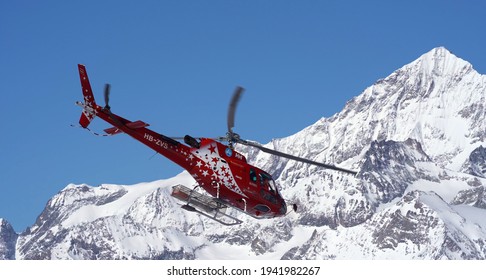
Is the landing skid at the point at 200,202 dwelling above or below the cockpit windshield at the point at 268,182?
below

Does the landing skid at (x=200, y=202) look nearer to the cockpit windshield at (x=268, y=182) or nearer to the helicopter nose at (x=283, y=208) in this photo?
the cockpit windshield at (x=268, y=182)

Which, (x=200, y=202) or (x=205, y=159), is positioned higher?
(x=205, y=159)

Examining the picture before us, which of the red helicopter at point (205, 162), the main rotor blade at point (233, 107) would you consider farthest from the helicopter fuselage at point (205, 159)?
the main rotor blade at point (233, 107)

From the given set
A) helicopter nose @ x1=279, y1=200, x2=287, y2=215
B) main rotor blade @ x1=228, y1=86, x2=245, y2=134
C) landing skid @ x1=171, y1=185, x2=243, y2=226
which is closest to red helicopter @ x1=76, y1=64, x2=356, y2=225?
landing skid @ x1=171, y1=185, x2=243, y2=226

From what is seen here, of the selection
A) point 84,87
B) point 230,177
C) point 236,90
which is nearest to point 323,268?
point 236,90

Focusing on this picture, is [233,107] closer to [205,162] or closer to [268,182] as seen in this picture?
[205,162]

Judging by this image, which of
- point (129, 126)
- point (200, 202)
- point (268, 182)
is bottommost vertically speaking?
point (200, 202)

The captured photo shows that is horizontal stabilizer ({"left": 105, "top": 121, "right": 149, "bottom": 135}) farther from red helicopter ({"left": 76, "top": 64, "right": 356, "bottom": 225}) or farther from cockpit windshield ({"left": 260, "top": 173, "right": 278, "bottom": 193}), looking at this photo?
cockpit windshield ({"left": 260, "top": 173, "right": 278, "bottom": 193})

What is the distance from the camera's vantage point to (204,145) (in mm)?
65062

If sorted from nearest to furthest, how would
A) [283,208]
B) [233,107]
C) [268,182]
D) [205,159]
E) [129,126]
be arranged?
1. [233,107]
2. [129,126]
3. [205,159]
4. [268,182]
5. [283,208]

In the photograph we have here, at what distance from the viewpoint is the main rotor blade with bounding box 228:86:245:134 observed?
56031 millimetres

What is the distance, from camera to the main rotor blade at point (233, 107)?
56.0 metres

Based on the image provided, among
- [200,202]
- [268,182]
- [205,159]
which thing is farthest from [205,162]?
[268,182]

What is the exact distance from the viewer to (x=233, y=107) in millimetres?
59562
